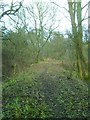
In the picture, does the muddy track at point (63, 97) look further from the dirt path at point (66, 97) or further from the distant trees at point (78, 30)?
the distant trees at point (78, 30)

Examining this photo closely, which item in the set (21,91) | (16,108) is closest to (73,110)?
(16,108)

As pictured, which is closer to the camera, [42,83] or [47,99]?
[47,99]

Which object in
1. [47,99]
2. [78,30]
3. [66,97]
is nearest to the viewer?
[47,99]

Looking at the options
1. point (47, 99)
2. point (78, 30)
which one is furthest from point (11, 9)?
point (47, 99)

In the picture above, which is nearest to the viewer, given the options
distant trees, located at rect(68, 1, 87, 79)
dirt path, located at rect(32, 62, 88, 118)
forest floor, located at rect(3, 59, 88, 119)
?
forest floor, located at rect(3, 59, 88, 119)

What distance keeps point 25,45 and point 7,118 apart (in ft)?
36.2

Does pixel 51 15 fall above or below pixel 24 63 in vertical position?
above

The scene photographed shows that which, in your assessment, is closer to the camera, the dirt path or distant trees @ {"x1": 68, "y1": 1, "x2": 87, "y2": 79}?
the dirt path

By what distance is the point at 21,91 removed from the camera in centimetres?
1174

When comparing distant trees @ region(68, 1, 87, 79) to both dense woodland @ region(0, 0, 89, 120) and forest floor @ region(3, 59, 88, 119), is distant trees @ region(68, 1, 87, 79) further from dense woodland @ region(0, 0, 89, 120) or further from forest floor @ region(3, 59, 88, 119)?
forest floor @ region(3, 59, 88, 119)

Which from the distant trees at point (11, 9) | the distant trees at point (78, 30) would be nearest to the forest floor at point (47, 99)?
the distant trees at point (78, 30)

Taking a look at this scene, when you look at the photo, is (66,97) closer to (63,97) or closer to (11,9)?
→ (63,97)

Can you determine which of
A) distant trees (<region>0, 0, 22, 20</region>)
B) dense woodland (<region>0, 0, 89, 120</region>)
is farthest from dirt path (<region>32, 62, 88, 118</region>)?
distant trees (<region>0, 0, 22, 20</region>)

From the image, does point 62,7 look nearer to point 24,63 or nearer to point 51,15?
point 24,63
